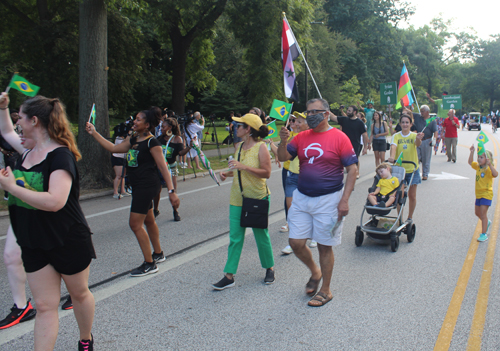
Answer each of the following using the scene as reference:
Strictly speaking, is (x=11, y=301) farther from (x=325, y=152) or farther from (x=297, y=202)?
(x=325, y=152)

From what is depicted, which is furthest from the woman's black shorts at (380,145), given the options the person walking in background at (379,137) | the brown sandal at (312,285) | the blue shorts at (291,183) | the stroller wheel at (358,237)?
the brown sandal at (312,285)

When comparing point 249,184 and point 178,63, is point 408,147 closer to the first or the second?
point 249,184

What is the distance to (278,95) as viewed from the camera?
2155 cm

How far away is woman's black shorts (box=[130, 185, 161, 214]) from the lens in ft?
15.5

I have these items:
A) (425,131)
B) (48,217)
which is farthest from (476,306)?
(425,131)

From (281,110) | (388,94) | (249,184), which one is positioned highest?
(388,94)

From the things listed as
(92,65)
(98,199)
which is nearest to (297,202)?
(98,199)

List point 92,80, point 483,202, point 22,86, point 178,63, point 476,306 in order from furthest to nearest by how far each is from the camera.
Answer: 1. point 178,63
2. point 92,80
3. point 483,202
4. point 476,306
5. point 22,86

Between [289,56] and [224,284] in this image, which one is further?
[289,56]

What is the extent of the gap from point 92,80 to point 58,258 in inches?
352

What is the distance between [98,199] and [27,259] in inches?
291

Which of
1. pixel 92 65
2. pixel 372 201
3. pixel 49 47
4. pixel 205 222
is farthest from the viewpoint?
pixel 49 47

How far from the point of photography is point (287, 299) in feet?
13.8

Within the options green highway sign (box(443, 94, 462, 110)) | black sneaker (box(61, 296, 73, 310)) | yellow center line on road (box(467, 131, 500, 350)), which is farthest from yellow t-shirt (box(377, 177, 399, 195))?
green highway sign (box(443, 94, 462, 110))
